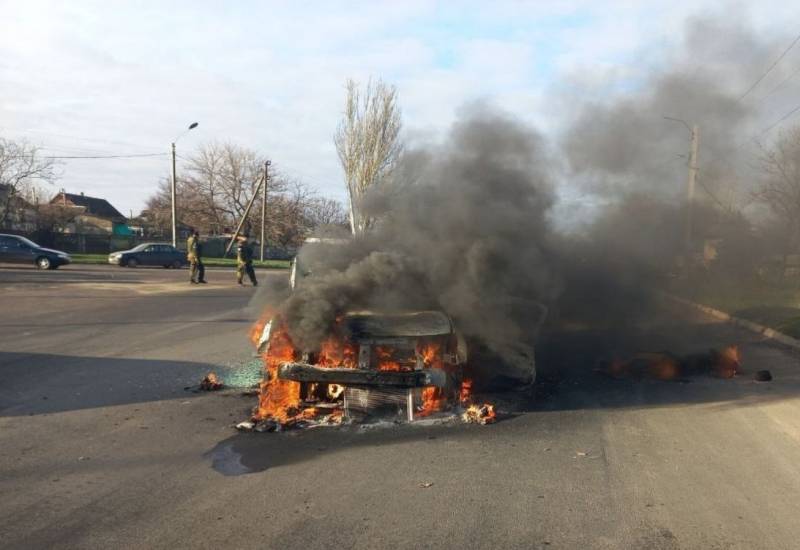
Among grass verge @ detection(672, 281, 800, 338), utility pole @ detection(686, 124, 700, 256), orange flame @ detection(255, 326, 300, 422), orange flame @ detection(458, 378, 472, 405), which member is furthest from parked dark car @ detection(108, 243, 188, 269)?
orange flame @ detection(458, 378, 472, 405)

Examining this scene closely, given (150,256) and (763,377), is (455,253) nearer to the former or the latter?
(763,377)

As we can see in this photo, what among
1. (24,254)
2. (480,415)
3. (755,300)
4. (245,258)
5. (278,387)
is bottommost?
(755,300)

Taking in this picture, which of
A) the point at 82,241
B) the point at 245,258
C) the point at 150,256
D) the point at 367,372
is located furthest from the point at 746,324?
the point at 82,241

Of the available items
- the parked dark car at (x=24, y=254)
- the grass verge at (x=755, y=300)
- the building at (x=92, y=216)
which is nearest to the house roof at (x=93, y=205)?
the building at (x=92, y=216)

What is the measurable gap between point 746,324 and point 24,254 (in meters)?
25.8

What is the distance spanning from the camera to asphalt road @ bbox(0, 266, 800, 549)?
3760 mm

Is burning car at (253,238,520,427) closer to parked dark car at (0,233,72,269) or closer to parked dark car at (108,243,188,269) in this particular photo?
parked dark car at (0,233,72,269)

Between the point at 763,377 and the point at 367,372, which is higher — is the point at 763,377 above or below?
below

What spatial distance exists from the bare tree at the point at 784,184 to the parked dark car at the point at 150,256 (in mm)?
28009

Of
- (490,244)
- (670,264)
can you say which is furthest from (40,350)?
A: (670,264)

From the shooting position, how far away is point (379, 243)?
332 inches

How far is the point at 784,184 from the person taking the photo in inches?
→ 811

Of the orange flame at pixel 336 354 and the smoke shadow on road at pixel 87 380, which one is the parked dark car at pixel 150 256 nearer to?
the smoke shadow on road at pixel 87 380

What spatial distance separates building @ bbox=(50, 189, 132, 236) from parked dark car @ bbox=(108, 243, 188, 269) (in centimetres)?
3107
